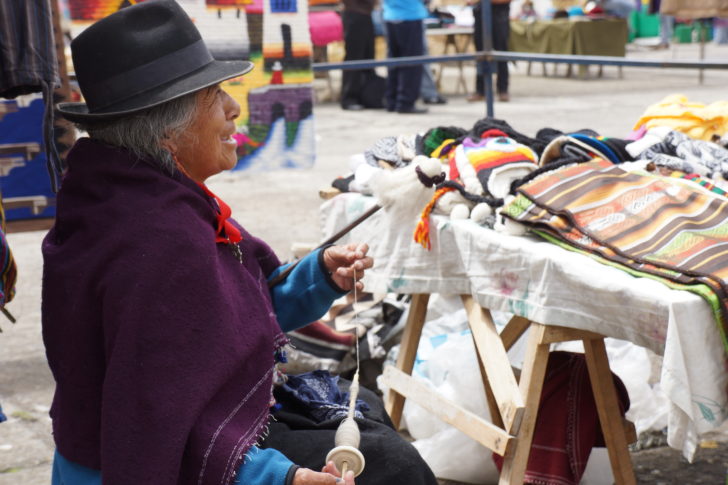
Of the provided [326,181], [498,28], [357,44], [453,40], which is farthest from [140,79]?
[453,40]

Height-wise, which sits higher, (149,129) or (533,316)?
(149,129)

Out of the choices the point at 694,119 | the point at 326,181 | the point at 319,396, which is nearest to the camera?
the point at 319,396

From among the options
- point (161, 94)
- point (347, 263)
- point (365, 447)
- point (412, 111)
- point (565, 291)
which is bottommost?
point (412, 111)

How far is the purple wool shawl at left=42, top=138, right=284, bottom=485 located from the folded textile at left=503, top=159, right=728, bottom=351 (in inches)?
37.9

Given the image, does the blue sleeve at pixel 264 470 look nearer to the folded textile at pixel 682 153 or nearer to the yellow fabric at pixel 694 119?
the folded textile at pixel 682 153

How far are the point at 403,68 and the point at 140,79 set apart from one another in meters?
8.79

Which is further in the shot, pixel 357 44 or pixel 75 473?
pixel 357 44

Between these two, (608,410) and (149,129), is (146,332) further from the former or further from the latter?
(608,410)

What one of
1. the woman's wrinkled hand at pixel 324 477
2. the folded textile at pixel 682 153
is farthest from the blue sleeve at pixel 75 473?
the folded textile at pixel 682 153

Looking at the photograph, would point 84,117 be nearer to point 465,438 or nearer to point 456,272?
point 456,272

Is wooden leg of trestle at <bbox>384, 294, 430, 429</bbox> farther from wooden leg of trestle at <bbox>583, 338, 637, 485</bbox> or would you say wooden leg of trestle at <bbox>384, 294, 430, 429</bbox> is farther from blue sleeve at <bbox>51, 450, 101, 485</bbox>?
blue sleeve at <bbox>51, 450, 101, 485</bbox>

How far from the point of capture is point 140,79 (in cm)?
183

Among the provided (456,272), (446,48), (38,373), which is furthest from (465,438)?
(446,48)

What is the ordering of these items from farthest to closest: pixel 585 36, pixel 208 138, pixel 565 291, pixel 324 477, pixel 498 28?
1. pixel 585 36
2. pixel 498 28
3. pixel 565 291
4. pixel 208 138
5. pixel 324 477
